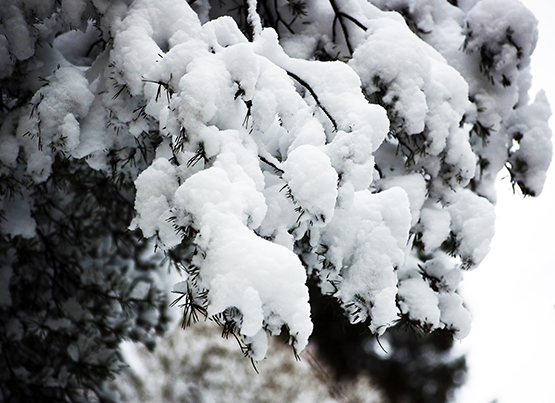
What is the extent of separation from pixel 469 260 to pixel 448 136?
0.53 meters

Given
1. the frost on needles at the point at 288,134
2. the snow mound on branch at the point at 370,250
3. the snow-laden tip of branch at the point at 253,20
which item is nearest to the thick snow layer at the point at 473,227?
the frost on needles at the point at 288,134

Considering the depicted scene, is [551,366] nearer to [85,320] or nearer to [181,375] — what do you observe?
[181,375]

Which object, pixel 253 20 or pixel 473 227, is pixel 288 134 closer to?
pixel 253 20

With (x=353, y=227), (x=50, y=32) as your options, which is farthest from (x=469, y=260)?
(x=50, y=32)

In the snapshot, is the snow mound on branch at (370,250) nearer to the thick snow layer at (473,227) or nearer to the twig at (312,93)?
the twig at (312,93)

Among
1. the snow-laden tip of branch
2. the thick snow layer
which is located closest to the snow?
the snow-laden tip of branch

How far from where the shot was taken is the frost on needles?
3.69 ft

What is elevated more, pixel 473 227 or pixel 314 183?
pixel 314 183

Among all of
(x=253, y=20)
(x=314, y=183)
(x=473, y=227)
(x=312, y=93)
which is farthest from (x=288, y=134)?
(x=473, y=227)

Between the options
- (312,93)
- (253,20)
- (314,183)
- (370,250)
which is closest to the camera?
(314,183)

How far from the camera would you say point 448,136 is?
1880 millimetres

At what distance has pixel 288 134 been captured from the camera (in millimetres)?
1467

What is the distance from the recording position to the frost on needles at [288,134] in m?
1.12

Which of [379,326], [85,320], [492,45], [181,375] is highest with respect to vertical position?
[492,45]
